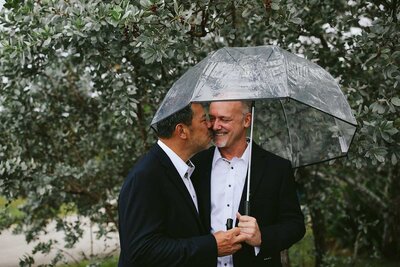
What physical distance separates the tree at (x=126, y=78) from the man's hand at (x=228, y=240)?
4.51ft

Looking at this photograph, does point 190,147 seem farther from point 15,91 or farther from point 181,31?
point 15,91

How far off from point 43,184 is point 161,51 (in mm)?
1851

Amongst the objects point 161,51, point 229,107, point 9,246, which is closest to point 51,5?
point 161,51

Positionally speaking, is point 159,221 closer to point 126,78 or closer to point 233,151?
point 233,151

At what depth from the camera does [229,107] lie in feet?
9.59

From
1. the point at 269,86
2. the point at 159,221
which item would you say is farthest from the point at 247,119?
the point at 159,221

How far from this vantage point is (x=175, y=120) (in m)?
2.77

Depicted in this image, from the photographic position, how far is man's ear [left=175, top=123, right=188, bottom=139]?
2773 millimetres

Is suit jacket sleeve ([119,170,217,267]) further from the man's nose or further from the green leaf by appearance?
the green leaf

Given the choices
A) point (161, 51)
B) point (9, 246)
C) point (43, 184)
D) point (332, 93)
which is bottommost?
point (9, 246)

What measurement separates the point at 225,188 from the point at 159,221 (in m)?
0.57

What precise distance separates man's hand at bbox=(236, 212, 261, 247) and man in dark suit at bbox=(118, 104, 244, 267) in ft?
0.13

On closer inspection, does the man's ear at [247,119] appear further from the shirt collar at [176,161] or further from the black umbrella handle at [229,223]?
the black umbrella handle at [229,223]

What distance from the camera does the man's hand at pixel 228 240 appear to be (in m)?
2.67
